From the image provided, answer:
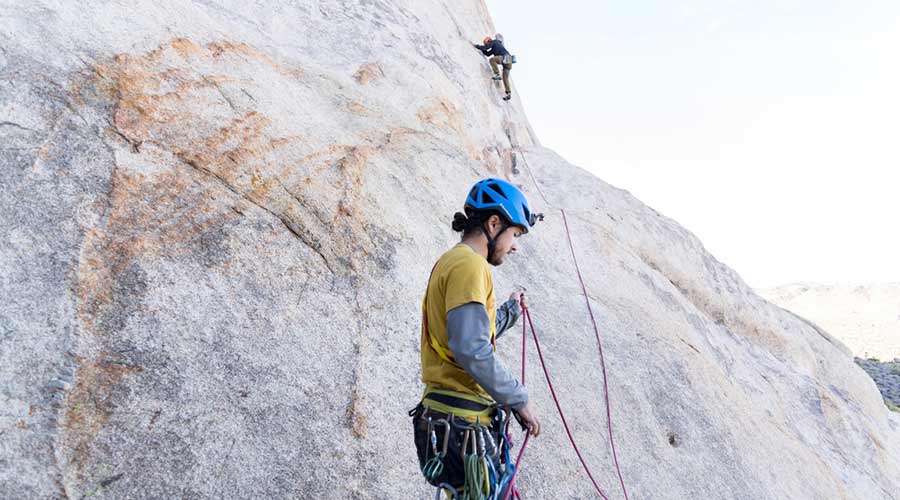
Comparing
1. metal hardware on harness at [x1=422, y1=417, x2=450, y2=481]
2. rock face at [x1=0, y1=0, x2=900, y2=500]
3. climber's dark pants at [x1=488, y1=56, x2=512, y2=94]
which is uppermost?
climber's dark pants at [x1=488, y1=56, x2=512, y2=94]

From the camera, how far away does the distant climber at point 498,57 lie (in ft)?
52.8

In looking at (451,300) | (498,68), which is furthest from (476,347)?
(498,68)

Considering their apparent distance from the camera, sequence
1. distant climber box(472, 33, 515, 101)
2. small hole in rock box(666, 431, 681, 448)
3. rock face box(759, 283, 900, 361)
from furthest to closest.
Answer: rock face box(759, 283, 900, 361), distant climber box(472, 33, 515, 101), small hole in rock box(666, 431, 681, 448)

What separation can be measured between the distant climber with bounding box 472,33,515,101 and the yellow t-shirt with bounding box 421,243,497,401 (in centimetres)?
1339

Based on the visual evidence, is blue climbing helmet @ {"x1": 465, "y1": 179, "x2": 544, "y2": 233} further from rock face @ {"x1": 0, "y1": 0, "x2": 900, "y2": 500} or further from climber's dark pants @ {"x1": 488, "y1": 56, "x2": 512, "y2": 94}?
climber's dark pants @ {"x1": 488, "y1": 56, "x2": 512, "y2": 94}

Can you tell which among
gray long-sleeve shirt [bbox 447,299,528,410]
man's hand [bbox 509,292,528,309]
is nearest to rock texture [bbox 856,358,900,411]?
man's hand [bbox 509,292,528,309]

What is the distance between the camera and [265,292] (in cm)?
592

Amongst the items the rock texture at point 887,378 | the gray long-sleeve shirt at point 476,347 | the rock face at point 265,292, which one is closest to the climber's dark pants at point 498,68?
the rock face at point 265,292

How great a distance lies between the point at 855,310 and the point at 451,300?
309 feet

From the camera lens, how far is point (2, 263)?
4762mm

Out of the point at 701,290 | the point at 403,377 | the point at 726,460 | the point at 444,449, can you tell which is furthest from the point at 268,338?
the point at 701,290

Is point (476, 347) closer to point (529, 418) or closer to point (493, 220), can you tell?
point (529, 418)

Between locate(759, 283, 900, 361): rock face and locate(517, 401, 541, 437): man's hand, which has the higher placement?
locate(759, 283, 900, 361): rock face

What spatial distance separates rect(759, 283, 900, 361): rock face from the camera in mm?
62688
